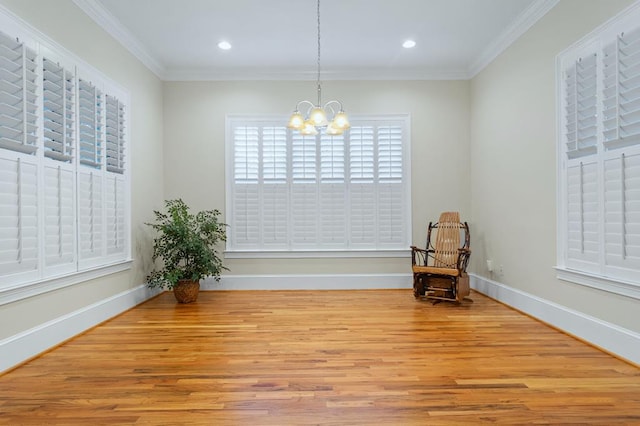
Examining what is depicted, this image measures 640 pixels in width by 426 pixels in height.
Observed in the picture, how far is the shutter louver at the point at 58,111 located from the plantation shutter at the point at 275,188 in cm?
261

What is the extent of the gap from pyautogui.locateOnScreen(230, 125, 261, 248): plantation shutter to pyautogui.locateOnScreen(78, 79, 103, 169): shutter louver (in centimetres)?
197

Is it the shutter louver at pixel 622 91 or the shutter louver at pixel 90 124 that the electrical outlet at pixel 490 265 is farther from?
the shutter louver at pixel 90 124

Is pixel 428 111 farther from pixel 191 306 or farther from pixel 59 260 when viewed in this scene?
pixel 59 260

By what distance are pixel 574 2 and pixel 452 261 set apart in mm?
3021

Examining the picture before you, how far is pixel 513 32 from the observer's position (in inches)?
177

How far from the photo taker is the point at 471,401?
7.48 feet

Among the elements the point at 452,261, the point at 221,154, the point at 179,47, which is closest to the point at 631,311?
the point at 452,261

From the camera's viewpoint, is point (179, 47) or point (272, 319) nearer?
point (272, 319)

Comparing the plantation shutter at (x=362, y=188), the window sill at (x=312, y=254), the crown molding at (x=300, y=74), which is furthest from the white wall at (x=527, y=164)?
the plantation shutter at (x=362, y=188)

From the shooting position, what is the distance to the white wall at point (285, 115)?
18.9 ft

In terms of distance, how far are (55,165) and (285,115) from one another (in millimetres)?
3134

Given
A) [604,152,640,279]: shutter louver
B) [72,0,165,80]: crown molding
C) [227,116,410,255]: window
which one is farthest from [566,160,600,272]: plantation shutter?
[72,0,165,80]: crown molding

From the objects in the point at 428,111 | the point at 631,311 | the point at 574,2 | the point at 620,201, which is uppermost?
the point at 574,2

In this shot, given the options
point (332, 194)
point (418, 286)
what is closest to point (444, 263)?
point (418, 286)
